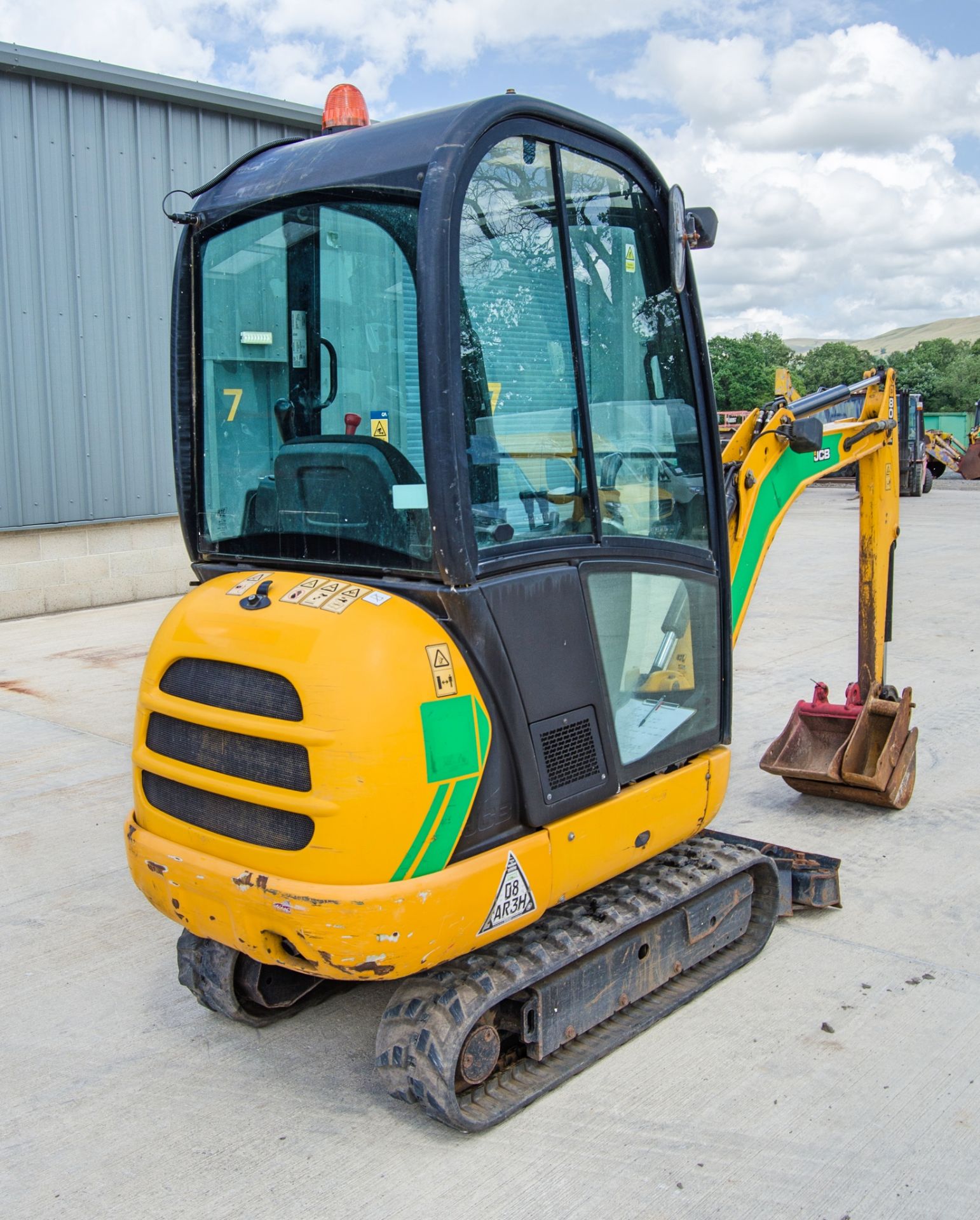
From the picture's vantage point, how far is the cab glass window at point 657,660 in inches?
132

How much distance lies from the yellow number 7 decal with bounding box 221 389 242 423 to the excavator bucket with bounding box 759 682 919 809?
317 centimetres

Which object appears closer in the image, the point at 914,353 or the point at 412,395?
the point at 412,395

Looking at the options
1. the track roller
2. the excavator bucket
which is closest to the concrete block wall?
the excavator bucket

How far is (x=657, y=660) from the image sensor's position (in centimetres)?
360

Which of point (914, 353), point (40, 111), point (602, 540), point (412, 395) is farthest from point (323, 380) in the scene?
point (914, 353)

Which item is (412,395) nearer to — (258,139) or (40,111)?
(40,111)

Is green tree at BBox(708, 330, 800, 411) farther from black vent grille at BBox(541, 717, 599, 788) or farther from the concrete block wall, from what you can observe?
black vent grille at BBox(541, 717, 599, 788)

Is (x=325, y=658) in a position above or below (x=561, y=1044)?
above

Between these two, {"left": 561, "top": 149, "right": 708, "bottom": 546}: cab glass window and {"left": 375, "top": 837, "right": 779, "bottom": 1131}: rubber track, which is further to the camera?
{"left": 561, "top": 149, "right": 708, "bottom": 546}: cab glass window

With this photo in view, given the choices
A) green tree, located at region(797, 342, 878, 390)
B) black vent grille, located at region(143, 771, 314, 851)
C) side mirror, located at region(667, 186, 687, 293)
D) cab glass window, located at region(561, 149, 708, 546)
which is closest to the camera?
black vent grille, located at region(143, 771, 314, 851)

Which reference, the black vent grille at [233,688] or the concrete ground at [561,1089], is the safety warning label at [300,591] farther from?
the concrete ground at [561,1089]

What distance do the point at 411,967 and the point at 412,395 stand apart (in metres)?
1.45

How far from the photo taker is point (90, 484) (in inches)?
436

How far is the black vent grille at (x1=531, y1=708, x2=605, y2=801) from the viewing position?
3.08 m
